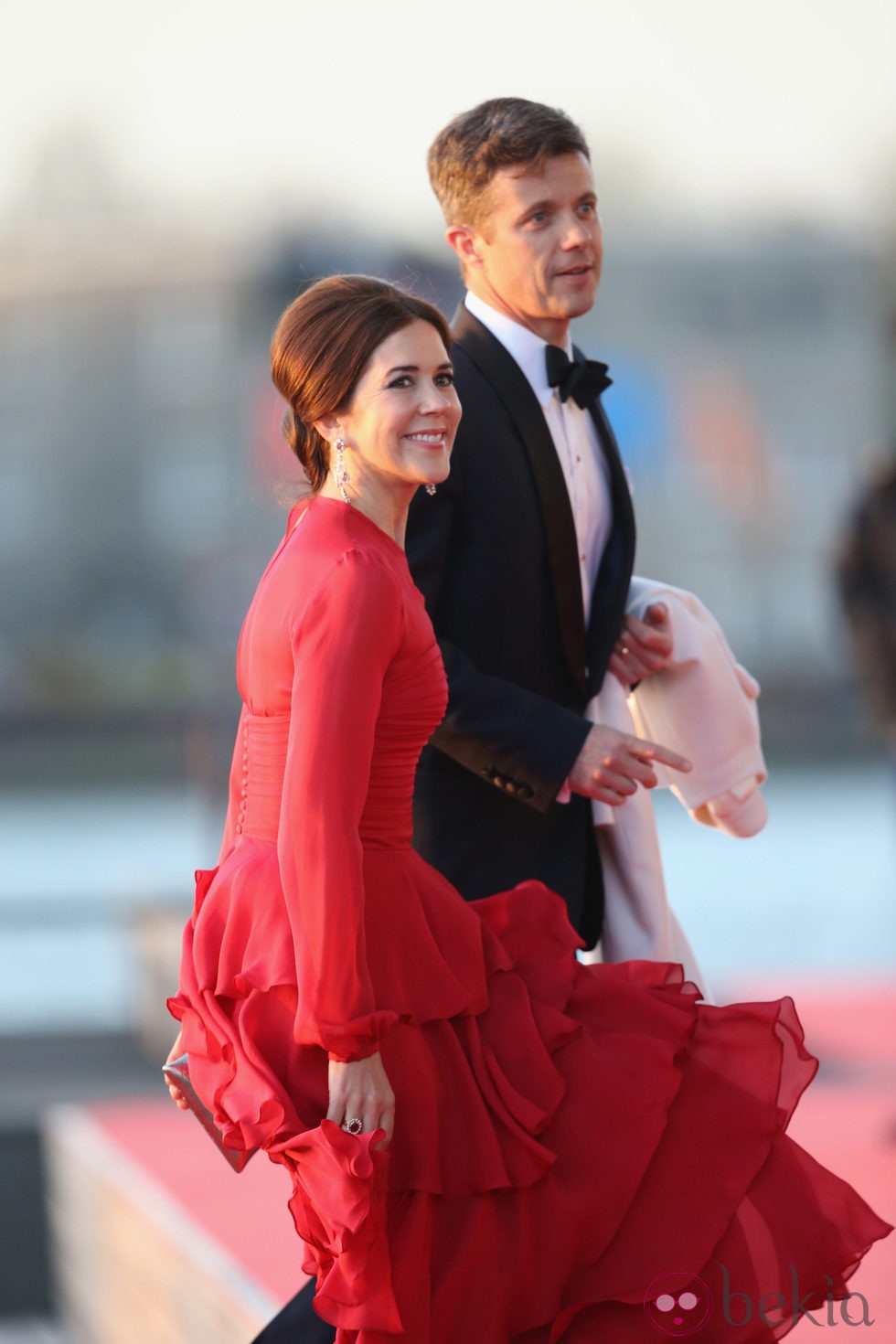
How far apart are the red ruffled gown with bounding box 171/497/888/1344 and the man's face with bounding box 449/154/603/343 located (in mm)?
469

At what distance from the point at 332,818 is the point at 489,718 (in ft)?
1.53

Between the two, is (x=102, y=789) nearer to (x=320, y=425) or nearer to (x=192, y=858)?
(x=192, y=858)

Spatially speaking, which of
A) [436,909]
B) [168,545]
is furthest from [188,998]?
[168,545]

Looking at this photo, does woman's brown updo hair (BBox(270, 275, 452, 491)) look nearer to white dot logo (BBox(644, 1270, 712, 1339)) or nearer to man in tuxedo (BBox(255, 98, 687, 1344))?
man in tuxedo (BBox(255, 98, 687, 1344))

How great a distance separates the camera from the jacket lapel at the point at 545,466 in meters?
2.10

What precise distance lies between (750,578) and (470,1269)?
74.1ft

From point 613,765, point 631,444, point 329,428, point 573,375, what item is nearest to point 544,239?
point 573,375

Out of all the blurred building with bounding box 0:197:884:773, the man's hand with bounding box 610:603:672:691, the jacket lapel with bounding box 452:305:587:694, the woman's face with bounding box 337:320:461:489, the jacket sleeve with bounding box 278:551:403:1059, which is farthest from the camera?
the blurred building with bounding box 0:197:884:773

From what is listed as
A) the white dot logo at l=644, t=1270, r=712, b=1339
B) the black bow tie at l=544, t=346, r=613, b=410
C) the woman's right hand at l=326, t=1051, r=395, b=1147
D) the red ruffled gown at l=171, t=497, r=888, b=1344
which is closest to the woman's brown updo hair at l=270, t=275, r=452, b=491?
the red ruffled gown at l=171, t=497, r=888, b=1344

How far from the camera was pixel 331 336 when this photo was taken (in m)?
1.74

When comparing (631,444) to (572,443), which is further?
(631,444)

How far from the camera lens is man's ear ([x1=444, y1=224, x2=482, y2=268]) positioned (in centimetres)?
212

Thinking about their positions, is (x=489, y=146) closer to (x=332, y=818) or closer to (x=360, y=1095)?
(x=332, y=818)

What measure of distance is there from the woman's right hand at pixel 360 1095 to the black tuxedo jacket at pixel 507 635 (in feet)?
1.65
